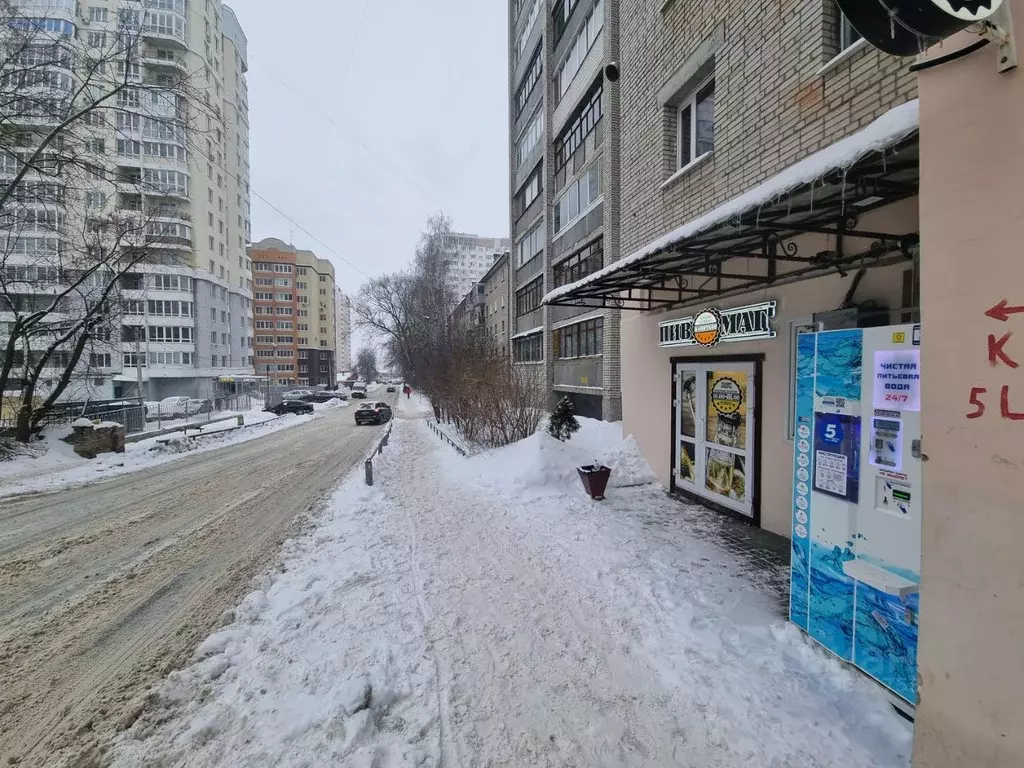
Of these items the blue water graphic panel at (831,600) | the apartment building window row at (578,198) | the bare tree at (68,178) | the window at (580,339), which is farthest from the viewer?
the window at (580,339)

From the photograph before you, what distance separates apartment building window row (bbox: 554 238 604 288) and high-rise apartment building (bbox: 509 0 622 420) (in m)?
0.05

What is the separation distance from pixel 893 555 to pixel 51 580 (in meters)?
7.65

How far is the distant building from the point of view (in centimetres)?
3468

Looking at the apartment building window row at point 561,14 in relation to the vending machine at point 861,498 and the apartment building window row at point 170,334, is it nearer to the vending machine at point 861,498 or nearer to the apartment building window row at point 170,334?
the vending machine at point 861,498

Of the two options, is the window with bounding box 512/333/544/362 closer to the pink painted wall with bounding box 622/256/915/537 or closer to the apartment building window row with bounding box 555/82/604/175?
the apartment building window row with bounding box 555/82/604/175

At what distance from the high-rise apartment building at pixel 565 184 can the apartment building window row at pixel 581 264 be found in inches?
1.9

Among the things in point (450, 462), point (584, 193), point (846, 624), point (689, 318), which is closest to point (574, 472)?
point (689, 318)

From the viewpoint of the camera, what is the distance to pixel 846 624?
2979mm

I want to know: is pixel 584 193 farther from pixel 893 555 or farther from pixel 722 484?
pixel 893 555

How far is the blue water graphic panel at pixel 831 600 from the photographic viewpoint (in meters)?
2.96

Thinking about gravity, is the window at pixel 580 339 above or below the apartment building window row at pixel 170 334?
below

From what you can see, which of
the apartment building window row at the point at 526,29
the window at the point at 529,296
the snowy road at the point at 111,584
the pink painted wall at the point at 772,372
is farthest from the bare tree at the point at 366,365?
the pink painted wall at the point at 772,372

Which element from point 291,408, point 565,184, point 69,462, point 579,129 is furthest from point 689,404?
point 291,408

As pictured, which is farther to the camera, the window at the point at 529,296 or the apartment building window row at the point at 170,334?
the apartment building window row at the point at 170,334
